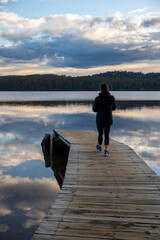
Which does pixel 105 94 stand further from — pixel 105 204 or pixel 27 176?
pixel 27 176

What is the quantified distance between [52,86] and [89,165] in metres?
159

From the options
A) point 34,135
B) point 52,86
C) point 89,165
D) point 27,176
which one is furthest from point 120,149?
→ point 52,86

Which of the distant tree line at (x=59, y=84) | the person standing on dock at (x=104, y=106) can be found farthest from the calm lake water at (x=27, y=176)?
the distant tree line at (x=59, y=84)

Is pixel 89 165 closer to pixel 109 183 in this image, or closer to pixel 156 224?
pixel 109 183

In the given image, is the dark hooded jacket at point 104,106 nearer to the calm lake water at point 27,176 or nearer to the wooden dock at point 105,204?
the wooden dock at point 105,204

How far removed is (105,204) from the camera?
462 cm

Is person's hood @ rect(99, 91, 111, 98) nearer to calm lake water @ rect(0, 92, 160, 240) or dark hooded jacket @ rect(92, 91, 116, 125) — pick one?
dark hooded jacket @ rect(92, 91, 116, 125)

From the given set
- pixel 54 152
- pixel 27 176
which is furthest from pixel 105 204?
pixel 54 152

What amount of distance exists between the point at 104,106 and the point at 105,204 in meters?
3.89

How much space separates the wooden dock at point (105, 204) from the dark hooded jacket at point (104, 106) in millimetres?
1333

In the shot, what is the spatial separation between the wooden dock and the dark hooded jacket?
1333mm

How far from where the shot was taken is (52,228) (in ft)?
12.2

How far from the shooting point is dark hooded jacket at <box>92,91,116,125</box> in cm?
785

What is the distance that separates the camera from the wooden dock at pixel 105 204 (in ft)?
11.8
